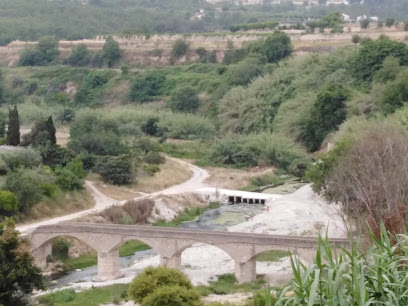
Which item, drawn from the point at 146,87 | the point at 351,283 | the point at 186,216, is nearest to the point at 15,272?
the point at 351,283

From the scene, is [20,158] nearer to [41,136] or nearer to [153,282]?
[41,136]

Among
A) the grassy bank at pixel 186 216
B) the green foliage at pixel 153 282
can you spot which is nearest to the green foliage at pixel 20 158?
the grassy bank at pixel 186 216

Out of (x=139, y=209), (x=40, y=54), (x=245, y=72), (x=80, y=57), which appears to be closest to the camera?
(x=139, y=209)

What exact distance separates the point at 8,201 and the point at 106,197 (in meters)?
8.16

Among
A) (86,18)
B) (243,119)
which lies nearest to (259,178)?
(243,119)

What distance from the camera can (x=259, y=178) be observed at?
60469mm

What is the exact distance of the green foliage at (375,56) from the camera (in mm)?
72750

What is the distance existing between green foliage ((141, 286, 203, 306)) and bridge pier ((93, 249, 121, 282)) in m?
7.69

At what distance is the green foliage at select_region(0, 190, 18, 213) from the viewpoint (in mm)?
44531

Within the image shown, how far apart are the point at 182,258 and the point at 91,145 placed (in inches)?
780

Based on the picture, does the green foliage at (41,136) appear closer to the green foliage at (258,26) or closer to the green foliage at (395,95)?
the green foliage at (395,95)

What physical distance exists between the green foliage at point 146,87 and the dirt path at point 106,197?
29996 millimetres

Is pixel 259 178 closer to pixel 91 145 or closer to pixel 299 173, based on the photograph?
pixel 299 173

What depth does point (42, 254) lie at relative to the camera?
40.7 meters
